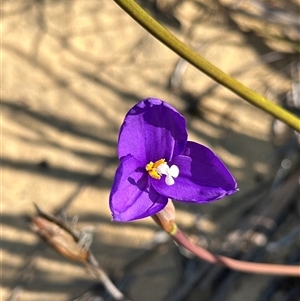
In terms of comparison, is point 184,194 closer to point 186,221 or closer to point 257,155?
point 186,221

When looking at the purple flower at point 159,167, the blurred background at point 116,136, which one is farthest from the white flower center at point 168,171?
Result: the blurred background at point 116,136

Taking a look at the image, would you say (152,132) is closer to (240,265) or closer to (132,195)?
(132,195)

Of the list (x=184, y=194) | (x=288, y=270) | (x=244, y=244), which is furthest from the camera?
(x=244, y=244)

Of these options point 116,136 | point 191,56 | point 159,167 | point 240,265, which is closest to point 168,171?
point 159,167

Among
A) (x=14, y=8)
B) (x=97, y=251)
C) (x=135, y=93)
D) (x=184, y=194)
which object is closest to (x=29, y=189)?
(x=97, y=251)

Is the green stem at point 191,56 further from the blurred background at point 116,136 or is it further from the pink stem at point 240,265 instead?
the blurred background at point 116,136
